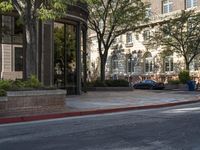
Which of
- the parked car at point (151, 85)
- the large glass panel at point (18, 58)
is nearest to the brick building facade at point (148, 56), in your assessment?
the parked car at point (151, 85)

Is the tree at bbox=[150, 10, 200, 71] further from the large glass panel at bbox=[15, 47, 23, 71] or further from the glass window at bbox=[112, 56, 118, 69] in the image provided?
the large glass panel at bbox=[15, 47, 23, 71]

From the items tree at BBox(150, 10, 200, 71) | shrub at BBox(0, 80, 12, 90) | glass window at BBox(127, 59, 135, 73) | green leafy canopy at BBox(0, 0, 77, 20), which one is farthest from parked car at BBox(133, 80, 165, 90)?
shrub at BBox(0, 80, 12, 90)

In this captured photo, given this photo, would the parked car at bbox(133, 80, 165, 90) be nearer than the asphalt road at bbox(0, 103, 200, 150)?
No

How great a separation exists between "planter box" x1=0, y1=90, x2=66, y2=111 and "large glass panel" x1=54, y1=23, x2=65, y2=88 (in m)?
9.53

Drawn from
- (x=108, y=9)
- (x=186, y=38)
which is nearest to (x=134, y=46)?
(x=186, y=38)

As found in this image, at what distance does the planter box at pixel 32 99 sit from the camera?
55.6 ft

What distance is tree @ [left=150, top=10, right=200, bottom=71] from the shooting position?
→ 159 ft

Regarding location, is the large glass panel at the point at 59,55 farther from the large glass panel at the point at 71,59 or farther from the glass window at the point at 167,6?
the glass window at the point at 167,6

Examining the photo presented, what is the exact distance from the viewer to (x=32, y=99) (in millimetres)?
17797

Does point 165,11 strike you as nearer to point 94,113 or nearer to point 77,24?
point 77,24

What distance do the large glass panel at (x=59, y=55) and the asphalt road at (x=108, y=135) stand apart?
13.5 metres

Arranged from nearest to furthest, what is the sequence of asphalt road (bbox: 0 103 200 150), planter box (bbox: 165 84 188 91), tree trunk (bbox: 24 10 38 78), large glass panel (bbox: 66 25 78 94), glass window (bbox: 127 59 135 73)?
asphalt road (bbox: 0 103 200 150)
tree trunk (bbox: 24 10 38 78)
large glass panel (bbox: 66 25 78 94)
planter box (bbox: 165 84 188 91)
glass window (bbox: 127 59 135 73)

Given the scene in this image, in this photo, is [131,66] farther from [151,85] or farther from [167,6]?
[151,85]

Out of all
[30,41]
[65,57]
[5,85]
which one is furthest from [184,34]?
[5,85]
